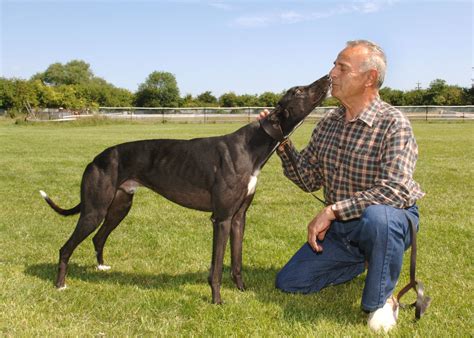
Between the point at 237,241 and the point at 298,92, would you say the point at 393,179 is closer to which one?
the point at 298,92

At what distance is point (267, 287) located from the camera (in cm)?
430

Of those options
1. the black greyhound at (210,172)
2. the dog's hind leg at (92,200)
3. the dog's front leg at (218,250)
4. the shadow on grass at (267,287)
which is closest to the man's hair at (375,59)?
the black greyhound at (210,172)

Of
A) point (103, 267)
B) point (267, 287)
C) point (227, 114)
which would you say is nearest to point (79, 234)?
point (103, 267)

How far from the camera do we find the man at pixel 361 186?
3.37 m

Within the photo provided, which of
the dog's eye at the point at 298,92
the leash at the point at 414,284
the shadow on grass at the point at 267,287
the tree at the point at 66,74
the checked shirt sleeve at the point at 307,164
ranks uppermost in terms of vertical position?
the tree at the point at 66,74

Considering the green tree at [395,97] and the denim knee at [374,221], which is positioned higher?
the green tree at [395,97]

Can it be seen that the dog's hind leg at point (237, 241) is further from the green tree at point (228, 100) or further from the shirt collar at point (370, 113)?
the green tree at point (228, 100)

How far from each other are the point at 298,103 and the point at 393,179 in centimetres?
95

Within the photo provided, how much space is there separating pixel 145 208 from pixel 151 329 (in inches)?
168

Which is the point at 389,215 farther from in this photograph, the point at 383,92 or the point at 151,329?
the point at 383,92

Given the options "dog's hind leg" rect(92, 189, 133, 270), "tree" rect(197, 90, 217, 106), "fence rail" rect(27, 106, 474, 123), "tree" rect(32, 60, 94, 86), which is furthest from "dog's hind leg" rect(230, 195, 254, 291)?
"tree" rect(32, 60, 94, 86)

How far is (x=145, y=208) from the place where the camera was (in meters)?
7.52

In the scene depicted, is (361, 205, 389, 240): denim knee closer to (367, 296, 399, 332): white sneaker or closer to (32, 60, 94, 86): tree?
(367, 296, 399, 332): white sneaker

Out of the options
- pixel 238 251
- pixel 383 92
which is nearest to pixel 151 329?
pixel 238 251
